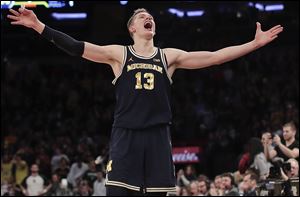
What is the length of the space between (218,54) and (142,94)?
0.73 m

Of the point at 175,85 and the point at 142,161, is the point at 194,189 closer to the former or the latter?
the point at 142,161

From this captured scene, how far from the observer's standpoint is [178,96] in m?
23.5

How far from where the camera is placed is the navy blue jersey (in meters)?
5.30

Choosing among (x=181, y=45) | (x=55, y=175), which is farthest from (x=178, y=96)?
(x=55, y=175)

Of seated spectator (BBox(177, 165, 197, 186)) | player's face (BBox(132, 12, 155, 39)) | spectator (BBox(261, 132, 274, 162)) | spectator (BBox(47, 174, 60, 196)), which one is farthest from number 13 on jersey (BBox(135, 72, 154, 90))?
spectator (BBox(47, 174, 60, 196))

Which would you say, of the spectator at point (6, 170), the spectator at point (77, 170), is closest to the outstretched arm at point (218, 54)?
the spectator at point (77, 170)

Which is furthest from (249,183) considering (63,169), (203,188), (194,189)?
(63,169)

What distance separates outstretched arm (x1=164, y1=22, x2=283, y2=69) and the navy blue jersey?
0.22 meters

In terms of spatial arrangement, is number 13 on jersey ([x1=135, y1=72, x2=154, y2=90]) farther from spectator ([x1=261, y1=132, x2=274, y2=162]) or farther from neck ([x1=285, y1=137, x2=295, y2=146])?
spectator ([x1=261, y1=132, x2=274, y2=162])

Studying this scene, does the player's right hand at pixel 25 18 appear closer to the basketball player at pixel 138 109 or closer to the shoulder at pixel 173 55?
the basketball player at pixel 138 109

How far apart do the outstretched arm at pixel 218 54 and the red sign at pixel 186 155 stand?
507 inches

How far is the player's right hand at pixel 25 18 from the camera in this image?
534 centimetres

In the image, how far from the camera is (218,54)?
18.3ft

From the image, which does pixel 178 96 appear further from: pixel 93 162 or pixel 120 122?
pixel 120 122
